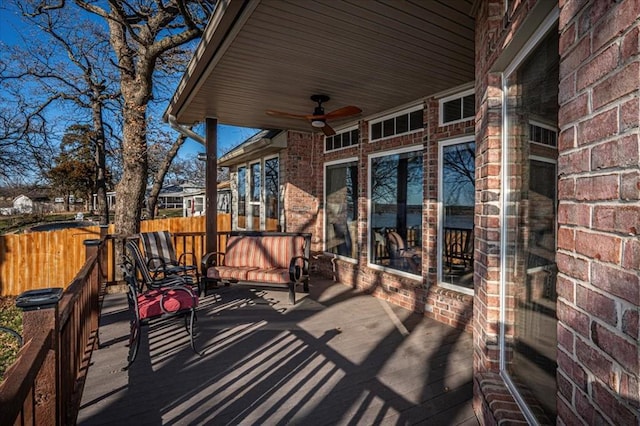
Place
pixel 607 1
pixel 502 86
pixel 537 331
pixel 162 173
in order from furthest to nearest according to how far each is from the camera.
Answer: pixel 162 173 → pixel 502 86 → pixel 537 331 → pixel 607 1

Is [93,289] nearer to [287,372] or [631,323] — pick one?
[287,372]

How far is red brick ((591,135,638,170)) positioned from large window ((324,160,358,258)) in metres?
4.76

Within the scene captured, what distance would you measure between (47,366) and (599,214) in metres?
2.25

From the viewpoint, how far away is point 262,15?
2475mm

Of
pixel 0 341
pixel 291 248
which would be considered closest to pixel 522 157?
pixel 291 248

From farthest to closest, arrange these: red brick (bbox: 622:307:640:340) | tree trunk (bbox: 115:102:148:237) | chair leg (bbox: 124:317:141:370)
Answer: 1. tree trunk (bbox: 115:102:148:237)
2. chair leg (bbox: 124:317:141:370)
3. red brick (bbox: 622:307:640:340)

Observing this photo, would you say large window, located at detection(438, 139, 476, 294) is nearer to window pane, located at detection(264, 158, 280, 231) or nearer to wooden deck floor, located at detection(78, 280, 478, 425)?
wooden deck floor, located at detection(78, 280, 478, 425)

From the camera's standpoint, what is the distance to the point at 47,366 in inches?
64.1

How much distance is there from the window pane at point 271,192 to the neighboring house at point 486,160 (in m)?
1.70

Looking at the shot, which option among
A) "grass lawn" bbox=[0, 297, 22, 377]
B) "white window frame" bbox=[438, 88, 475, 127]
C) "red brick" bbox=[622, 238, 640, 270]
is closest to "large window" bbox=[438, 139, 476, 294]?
"white window frame" bbox=[438, 88, 475, 127]

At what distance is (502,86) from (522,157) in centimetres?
50

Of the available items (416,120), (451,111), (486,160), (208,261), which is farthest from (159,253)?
(486,160)

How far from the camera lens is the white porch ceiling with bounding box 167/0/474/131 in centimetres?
244

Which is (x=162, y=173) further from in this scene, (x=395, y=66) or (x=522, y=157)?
(x=522, y=157)
